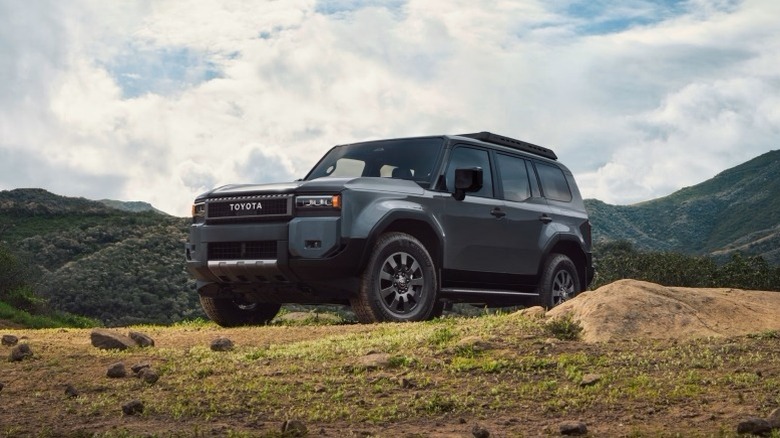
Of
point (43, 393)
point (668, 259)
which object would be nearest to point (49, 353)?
point (43, 393)

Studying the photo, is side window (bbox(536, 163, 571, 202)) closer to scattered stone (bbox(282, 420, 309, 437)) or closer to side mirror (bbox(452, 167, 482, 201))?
side mirror (bbox(452, 167, 482, 201))

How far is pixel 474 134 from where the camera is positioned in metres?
12.7

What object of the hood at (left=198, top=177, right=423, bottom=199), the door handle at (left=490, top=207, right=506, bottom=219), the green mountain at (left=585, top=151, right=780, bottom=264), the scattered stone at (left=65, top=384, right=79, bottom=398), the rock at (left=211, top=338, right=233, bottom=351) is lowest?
the scattered stone at (left=65, top=384, right=79, bottom=398)

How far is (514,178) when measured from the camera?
13.0m

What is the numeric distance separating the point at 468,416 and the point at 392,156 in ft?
19.5

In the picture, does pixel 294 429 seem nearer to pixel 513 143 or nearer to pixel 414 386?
pixel 414 386

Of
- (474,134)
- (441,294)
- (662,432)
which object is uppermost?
(474,134)

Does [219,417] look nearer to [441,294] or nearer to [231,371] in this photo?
[231,371]

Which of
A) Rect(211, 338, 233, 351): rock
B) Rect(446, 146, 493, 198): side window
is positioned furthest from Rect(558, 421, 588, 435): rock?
Rect(446, 146, 493, 198): side window

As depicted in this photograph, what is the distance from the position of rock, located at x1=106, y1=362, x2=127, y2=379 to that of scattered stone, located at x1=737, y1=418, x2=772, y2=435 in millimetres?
4706

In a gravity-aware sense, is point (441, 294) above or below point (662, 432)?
Answer: above

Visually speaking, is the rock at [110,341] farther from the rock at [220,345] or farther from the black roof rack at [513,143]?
the black roof rack at [513,143]

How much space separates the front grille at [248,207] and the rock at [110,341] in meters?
1.95

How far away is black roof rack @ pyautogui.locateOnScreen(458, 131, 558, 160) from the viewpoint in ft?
41.6
